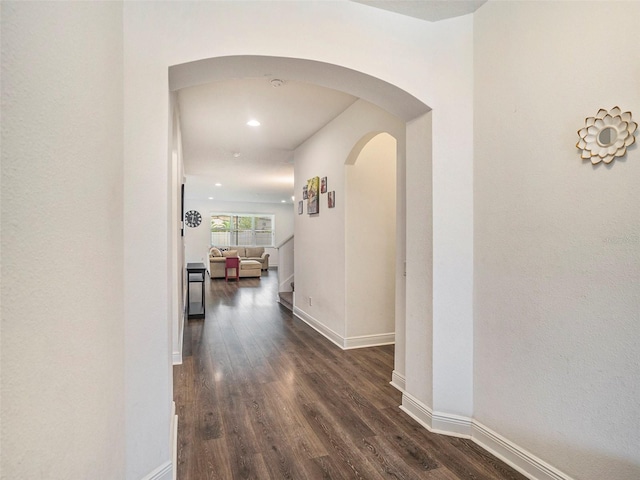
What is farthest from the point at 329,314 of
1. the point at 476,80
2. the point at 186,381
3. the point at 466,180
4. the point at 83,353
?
the point at 83,353

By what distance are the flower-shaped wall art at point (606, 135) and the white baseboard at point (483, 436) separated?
144 cm

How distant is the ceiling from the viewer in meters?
→ 1.97

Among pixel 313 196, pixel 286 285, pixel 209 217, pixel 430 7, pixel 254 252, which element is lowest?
pixel 286 285

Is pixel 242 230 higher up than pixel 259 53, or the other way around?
pixel 259 53

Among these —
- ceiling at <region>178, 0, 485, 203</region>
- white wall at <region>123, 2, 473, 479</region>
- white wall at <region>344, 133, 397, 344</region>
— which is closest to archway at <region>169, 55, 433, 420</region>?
white wall at <region>123, 2, 473, 479</region>

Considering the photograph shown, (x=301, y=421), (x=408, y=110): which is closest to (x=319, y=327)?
(x=301, y=421)

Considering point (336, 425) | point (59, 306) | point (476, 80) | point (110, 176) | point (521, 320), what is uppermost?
point (476, 80)

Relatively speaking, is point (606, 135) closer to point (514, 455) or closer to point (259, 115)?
point (514, 455)

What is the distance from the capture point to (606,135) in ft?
4.43

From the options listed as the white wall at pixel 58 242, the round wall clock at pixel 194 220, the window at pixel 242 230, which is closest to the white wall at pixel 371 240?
the white wall at pixel 58 242

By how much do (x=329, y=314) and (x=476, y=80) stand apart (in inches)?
110

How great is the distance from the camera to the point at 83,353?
0.95 metres

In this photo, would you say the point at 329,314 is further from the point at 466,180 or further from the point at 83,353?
the point at 83,353

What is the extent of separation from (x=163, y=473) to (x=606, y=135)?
2.48m
